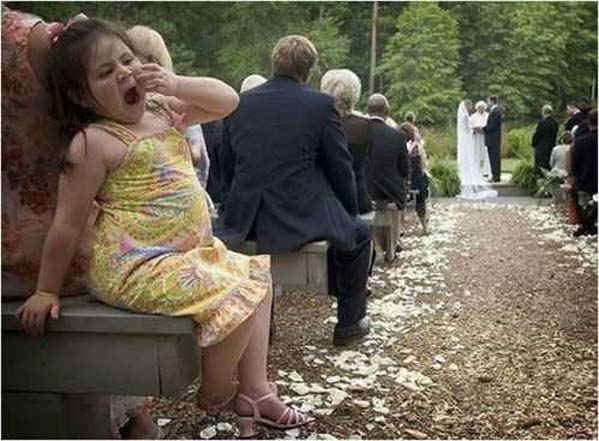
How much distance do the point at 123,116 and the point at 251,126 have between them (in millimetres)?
1557

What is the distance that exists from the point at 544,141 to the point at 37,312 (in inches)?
525

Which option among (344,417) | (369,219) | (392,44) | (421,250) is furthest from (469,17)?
(344,417)

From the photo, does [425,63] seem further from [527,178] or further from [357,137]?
[357,137]

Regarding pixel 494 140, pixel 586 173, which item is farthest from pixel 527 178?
pixel 586 173

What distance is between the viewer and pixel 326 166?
11.5 ft

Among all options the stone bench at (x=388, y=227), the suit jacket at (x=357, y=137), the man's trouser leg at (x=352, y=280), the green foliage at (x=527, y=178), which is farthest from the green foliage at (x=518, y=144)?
the man's trouser leg at (x=352, y=280)

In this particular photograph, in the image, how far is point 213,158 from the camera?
4488 millimetres

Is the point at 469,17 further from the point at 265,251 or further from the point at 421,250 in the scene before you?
the point at 265,251

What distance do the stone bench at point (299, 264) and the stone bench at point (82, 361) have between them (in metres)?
1.46

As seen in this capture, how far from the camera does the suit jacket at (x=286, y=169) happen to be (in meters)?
3.39

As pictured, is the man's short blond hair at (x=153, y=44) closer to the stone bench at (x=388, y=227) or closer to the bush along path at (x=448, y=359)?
the bush along path at (x=448, y=359)

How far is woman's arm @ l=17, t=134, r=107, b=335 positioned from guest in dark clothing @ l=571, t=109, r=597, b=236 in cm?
687

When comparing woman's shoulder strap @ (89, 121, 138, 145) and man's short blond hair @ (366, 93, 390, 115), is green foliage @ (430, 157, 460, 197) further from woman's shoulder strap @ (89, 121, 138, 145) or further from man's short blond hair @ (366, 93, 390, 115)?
woman's shoulder strap @ (89, 121, 138, 145)

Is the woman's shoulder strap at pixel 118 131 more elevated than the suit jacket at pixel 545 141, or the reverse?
the woman's shoulder strap at pixel 118 131
